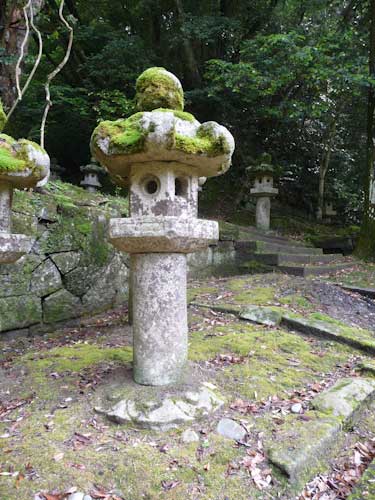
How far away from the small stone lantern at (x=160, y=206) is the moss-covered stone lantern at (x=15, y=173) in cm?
44

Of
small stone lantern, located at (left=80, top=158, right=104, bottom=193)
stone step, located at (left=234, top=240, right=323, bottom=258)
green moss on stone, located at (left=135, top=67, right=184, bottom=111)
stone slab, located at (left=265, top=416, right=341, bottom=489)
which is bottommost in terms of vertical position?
stone slab, located at (left=265, top=416, right=341, bottom=489)

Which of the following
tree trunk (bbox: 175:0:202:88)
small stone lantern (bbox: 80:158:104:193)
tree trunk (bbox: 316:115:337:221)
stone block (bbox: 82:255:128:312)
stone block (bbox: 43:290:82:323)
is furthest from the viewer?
tree trunk (bbox: 316:115:337:221)

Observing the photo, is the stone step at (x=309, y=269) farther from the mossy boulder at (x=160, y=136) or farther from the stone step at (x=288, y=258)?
the mossy boulder at (x=160, y=136)

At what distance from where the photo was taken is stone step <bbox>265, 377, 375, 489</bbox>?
236 cm

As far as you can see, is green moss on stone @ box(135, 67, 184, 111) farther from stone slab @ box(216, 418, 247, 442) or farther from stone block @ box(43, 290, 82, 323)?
stone block @ box(43, 290, 82, 323)

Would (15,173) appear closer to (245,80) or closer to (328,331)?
(328,331)

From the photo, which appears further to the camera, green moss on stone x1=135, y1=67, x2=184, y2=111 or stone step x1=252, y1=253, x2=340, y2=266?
stone step x1=252, y1=253, x2=340, y2=266

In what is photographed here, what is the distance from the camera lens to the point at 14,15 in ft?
19.2

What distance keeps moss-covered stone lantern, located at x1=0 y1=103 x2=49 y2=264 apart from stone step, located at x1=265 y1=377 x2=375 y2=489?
2336mm

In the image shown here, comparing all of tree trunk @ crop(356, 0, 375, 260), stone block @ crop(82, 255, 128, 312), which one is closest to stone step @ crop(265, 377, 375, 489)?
stone block @ crop(82, 255, 128, 312)

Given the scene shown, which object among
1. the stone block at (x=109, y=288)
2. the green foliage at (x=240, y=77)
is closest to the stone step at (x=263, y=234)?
the green foliage at (x=240, y=77)

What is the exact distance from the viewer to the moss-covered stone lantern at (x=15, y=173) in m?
2.75

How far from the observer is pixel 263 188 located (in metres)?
10.9

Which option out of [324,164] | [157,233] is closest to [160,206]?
[157,233]
